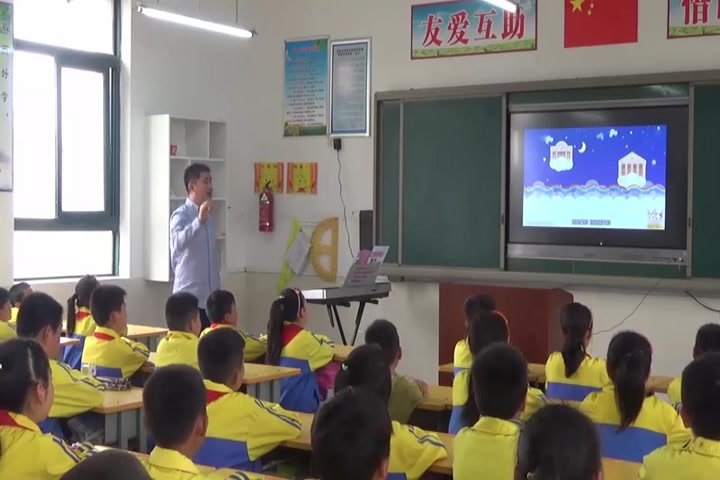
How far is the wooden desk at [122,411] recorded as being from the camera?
140 inches

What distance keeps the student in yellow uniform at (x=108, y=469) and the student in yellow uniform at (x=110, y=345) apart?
297 cm

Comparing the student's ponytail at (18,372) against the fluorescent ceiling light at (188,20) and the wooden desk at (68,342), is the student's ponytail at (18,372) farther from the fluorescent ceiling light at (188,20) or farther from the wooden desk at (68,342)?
the fluorescent ceiling light at (188,20)

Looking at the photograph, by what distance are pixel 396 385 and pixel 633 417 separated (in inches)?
36.3

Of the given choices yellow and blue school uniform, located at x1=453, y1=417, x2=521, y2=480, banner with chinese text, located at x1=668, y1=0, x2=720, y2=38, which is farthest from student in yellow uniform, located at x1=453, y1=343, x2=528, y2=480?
banner with chinese text, located at x1=668, y1=0, x2=720, y2=38

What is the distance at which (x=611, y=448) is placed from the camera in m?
3.19

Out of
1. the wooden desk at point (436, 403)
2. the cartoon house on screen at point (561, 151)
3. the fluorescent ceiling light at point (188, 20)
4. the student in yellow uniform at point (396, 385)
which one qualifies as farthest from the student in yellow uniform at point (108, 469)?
the cartoon house on screen at point (561, 151)

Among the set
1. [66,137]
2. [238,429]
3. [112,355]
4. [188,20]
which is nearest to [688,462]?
[238,429]

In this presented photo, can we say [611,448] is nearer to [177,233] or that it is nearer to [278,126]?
[177,233]

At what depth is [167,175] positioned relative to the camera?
7.00m

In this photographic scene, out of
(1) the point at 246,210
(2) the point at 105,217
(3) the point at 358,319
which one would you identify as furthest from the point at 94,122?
(3) the point at 358,319

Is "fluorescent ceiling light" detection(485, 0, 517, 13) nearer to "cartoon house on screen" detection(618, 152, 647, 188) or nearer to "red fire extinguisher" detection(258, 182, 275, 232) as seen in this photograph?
"cartoon house on screen" detection(618, 152, 647, 188)

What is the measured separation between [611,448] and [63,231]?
4.81 m

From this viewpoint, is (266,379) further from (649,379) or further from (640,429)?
(649,379)

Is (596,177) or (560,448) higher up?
(596,177)
